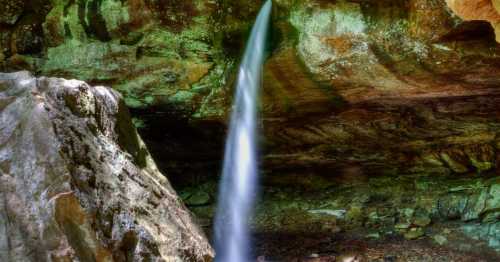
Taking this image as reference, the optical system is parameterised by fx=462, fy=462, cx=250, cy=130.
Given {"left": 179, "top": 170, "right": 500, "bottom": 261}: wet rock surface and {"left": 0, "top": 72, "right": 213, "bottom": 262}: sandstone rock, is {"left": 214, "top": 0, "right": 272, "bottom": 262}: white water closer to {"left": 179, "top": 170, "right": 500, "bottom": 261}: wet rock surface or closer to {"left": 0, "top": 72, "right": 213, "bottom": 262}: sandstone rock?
{"left": 179, "top": 170, "right": 500, "bottom": 261}: wet rock surface

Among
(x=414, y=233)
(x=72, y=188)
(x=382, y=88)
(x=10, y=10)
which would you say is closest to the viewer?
(x=72, y=188)

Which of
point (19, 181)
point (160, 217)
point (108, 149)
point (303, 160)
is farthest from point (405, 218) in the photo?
point (19, 181)

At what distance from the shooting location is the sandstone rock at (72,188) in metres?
2.52

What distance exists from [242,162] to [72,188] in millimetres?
4469

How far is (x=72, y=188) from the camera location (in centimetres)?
261

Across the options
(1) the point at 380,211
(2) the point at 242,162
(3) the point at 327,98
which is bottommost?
(1) the point at 380,211

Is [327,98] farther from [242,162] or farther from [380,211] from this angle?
[380,211]

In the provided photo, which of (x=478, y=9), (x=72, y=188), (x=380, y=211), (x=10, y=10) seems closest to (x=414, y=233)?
(x=380, y=211)

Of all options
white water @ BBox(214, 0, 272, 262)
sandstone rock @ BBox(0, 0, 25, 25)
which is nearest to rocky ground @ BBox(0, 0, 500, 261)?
sandstone rock @ BBox(0, 0, 25, 25)

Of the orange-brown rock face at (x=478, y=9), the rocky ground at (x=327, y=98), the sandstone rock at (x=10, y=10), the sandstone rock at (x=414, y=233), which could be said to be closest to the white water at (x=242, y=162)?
the rocky ground at (x=327, y=98)

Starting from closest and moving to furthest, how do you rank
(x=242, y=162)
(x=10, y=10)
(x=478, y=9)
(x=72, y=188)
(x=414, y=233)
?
(x=72, y=188) < (x=478, y=9) < (x=414, y=233) < (x=10, y=10) < (x=242, y=162)

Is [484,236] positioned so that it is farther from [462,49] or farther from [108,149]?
[108,149]

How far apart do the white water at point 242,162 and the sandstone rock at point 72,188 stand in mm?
2645

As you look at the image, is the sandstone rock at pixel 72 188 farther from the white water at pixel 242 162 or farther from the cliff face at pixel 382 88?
the cliff face at pixel 382 88
